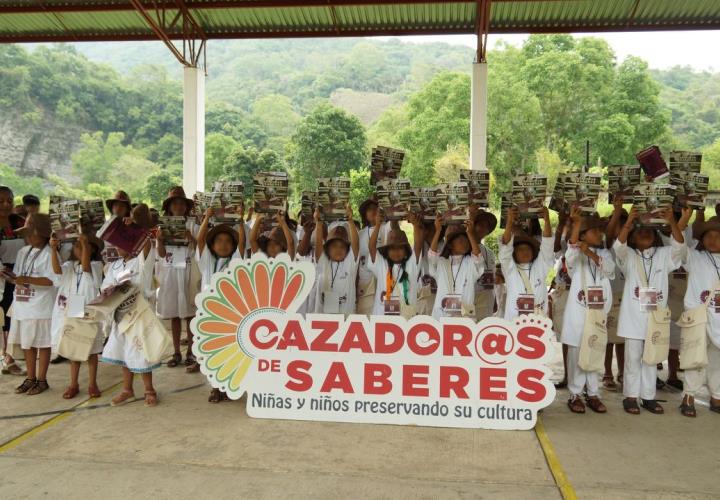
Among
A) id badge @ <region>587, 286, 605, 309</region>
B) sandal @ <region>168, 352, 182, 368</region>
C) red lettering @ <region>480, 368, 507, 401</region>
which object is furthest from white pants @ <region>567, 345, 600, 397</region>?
sandal @ <region>168, 352, 182, 368</region>

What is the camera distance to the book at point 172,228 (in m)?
6.06

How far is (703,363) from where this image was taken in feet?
17.1

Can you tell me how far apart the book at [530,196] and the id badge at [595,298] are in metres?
0.79

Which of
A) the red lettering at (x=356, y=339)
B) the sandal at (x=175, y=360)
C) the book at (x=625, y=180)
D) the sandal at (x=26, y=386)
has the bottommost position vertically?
the sandal at (x=26, y=386)

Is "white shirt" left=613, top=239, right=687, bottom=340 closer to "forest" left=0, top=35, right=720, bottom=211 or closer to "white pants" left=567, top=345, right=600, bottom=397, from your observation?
"white pants" left=567, top=345, right=600, bottom=397

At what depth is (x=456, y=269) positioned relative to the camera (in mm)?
5609

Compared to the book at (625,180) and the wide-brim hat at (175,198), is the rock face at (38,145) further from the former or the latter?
the book at (625,180)

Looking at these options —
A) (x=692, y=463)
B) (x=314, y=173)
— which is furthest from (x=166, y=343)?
(x=314, y=173)

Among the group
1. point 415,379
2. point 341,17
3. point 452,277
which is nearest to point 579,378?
point 452,277

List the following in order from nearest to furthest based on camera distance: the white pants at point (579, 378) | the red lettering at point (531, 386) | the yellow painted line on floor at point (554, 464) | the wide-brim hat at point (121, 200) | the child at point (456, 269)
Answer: the yellow painted line on floor at point (554, 464) < the red lettering at point (531, 386) < the white pants at point (579, 378) < the child at point (456, 269) < the wide-brim hat at point (121, 200)

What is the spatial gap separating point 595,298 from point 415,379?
1712 millimetres

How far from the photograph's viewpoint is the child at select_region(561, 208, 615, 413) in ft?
17.4

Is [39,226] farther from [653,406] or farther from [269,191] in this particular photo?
[653,406]

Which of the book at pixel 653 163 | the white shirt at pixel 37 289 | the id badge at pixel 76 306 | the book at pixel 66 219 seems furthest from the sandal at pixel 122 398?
the book at pixel 653 163
